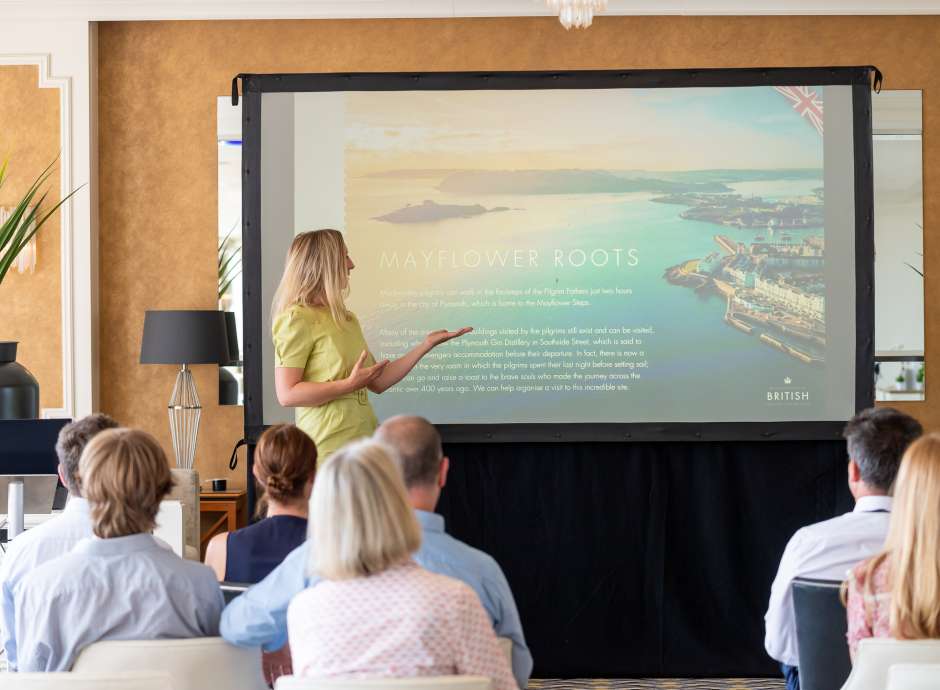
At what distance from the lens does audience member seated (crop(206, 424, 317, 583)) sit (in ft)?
8.27

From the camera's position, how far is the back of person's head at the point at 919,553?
193cm

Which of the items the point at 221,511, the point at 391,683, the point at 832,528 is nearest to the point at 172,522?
the point at 391,683

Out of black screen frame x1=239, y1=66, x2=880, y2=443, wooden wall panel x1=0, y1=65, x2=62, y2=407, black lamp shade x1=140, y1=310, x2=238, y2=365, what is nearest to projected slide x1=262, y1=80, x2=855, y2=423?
black screen frame x1=239, y1=66, x2=880, y2=443

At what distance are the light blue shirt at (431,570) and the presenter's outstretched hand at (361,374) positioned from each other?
1.52 metres

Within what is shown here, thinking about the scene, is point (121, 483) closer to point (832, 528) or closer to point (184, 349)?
point (832, 528)

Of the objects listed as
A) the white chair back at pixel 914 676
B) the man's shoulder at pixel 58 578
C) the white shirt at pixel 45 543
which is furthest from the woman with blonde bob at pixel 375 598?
the white shirt at pixel 45 543

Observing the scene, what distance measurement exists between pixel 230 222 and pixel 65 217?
0.74 meters

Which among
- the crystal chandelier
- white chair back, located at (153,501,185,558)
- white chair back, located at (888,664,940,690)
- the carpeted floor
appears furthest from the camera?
the carpeted floor

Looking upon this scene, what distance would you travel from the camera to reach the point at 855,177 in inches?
172

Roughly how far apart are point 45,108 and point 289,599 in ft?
12.6

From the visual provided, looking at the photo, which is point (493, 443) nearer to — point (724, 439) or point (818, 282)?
point (724, 439)

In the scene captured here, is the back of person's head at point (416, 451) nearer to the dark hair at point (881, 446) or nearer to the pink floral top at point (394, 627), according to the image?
the pink floral top at point (394, 627)

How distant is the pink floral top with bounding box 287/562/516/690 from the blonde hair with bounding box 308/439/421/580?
3cm

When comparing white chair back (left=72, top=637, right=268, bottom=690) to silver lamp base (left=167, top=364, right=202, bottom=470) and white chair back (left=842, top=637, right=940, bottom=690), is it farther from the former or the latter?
silver lamp base (left=167, top=364, right=202, bottom=470)
